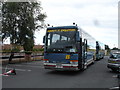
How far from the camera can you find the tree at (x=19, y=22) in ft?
63.8

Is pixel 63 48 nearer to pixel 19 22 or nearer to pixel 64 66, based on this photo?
pixel 64 66

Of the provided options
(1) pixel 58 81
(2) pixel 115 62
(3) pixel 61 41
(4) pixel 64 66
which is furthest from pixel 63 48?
(2) pixel 115 62

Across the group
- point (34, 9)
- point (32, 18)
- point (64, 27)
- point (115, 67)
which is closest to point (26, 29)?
point (32, 18)

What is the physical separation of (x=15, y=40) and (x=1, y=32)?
1.87m

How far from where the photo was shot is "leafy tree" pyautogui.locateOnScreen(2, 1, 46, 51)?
1944 cm

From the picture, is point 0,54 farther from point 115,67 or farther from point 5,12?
point 115,67

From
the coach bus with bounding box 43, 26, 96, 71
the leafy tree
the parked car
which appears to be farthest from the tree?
the parked car

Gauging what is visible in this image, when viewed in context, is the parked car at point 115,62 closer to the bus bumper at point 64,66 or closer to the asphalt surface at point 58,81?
the asphalt surface at point 58,81

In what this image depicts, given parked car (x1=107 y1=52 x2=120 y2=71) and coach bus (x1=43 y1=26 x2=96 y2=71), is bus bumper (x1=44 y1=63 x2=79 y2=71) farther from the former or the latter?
parked car (x1=107 y1=52 x2=120 y2=71)

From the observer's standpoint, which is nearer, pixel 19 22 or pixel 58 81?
pixel 58 81

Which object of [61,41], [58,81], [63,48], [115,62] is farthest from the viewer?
[115,62]

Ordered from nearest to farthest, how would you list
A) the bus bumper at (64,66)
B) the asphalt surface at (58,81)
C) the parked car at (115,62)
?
the asphalt surface at (58,81)
the bus bumper at (64,66)
the parked car at (115,62)

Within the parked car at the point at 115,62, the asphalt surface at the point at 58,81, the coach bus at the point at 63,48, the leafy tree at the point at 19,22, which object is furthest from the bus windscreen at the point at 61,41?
the leafy tree at the point at 19,22

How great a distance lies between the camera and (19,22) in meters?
20.1
